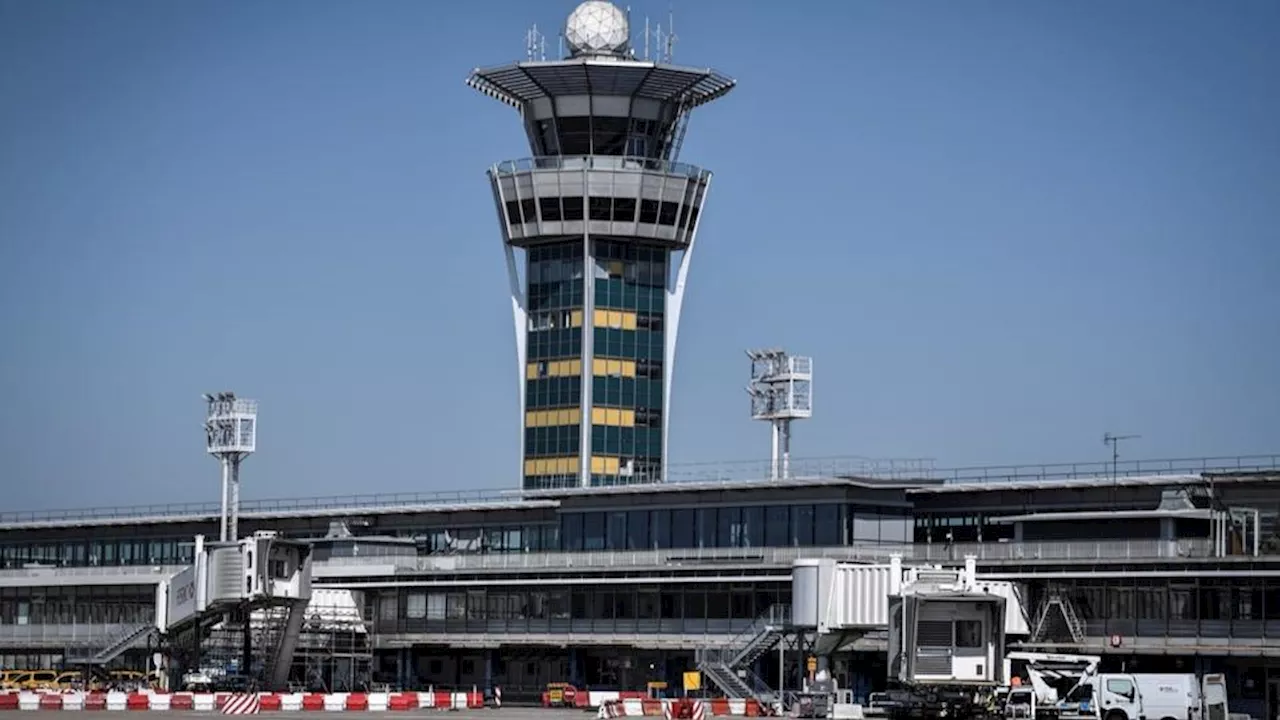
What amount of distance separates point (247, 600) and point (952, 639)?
42483mm

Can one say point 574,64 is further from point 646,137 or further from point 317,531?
point 317,531

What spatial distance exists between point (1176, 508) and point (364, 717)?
42.8 meters

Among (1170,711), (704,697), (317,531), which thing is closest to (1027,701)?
(1170,711)

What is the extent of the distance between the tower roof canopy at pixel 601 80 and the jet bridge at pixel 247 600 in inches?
2207

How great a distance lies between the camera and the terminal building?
11075cm

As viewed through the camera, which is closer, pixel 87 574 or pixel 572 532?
pixel 572 532

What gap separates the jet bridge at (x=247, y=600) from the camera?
4515 inches

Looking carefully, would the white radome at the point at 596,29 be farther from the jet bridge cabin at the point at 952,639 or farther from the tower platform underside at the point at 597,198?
the jet bridge cabin at the point at 952,639

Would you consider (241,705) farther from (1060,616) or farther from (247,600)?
(1060,616)

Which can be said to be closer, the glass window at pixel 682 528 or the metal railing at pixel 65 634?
the glass window at pixel 682 528

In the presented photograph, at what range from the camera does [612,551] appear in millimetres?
136375

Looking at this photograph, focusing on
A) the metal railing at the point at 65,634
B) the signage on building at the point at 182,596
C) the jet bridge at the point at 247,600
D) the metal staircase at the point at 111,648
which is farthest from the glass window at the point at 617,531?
the metal railing at the point at 65,634

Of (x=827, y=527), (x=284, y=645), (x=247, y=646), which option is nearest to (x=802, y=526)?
(x=827, y=527)

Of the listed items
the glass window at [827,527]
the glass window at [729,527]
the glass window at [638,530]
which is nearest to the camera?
the glass window at [827,527]
